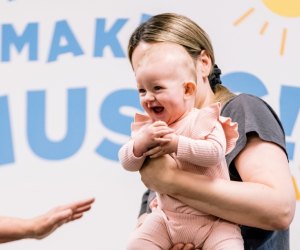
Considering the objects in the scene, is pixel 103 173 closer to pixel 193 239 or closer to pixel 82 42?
pixel 82 42

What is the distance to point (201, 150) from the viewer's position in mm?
1032

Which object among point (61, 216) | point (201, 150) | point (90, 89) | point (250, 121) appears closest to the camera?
point (201, 150)

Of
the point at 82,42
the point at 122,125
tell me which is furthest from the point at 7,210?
the point at 82,42

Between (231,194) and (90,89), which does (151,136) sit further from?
(90,89)

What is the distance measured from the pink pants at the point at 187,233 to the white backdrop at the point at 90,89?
0.91 m

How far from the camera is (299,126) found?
6.49 feet

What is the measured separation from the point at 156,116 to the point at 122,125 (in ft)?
3.09

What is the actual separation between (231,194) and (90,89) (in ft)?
3.58

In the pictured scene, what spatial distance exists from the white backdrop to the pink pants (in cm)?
91

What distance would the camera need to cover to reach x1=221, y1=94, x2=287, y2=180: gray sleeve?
45.2 inches

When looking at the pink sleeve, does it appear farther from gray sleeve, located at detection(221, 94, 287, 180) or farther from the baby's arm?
gray sleeve, located at detection(221, 94, 287, 180)

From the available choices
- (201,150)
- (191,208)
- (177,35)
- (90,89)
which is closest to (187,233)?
(191,208)

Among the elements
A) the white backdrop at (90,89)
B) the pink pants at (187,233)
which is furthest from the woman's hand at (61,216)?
the white backdrop at (90,89)

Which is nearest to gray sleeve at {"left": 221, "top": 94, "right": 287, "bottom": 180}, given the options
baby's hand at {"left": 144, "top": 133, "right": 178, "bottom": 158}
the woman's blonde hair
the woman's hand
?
the woman's blonde hair
